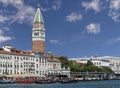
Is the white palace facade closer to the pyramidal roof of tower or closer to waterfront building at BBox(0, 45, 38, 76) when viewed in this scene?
waterfront building at BBox(0, 45, 38, 76)

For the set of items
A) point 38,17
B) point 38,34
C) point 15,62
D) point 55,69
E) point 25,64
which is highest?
point 38,17

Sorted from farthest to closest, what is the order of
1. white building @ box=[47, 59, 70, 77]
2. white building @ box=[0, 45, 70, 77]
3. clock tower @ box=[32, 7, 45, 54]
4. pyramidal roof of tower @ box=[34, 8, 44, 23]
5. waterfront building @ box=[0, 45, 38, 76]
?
pyramidal roof of tower @ box=[34, 8, 44, 23] < clock tower @ box=[32, 7, 45, 54] < white building @ box=[47, 59, 70, 77] < white building @ box=[0, 45, 70, 77] < waterfront building @ box=[0, 45, 38, 76]

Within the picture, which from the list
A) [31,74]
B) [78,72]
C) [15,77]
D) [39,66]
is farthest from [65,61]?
[15,77]

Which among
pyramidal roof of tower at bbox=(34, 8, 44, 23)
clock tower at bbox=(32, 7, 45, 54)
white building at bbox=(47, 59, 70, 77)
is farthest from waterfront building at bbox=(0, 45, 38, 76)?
pyramidal roof of tower at bbox=(34, 8, 44, 23)

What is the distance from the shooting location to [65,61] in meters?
148

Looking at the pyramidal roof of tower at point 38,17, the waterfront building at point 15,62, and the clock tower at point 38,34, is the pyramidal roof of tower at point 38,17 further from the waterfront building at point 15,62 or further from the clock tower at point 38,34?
the waterfront building at point 15,62

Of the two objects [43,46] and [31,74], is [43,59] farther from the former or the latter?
[43,46]

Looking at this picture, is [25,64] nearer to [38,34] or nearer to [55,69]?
[55,69]

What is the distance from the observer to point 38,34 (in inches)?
Answer: 6329

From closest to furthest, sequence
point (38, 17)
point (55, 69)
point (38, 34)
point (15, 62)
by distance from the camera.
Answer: point (15, 62) < point (55, 69) < point (38, 34) < point (38, 17)

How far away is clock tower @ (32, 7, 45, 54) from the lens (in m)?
159

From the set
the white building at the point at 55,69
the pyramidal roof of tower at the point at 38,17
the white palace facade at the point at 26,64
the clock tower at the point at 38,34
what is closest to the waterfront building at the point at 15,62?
the white palace facade at the point at 26,64

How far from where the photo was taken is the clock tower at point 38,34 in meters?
159

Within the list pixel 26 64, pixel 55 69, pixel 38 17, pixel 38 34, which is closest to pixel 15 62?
pixel 26 64
